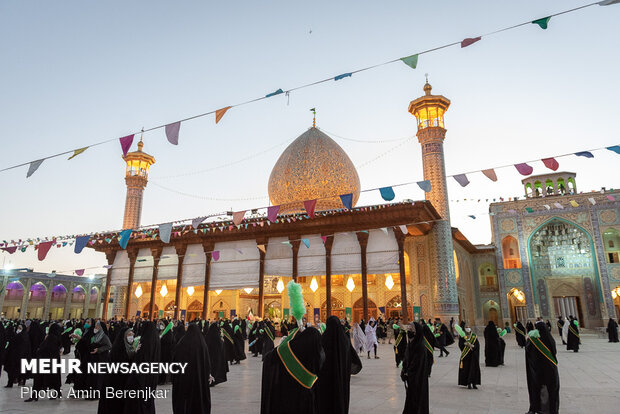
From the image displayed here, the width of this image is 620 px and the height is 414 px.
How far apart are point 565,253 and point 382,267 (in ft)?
51.9

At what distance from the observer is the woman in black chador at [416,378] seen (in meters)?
5.10

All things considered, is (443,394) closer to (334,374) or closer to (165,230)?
(334,374)

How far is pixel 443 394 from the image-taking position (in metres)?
6.89

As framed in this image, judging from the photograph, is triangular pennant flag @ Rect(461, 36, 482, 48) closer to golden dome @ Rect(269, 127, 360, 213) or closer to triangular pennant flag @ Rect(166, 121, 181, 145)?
triangular pennant flag @ Rect(166, 121, 181, 145)

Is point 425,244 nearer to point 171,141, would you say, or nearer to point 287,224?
point 287,224

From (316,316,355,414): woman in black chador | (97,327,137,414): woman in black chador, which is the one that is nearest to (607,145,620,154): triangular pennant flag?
(316,316,355,414): woman in black chador

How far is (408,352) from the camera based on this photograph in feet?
18.3

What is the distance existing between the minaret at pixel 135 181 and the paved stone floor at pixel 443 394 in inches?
810

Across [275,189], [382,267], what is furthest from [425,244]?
[275,189]

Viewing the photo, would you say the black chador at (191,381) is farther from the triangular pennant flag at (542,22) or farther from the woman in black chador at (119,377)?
the triangular pennant flag at (542,22)

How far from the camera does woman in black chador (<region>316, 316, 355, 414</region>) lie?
14.1 feet

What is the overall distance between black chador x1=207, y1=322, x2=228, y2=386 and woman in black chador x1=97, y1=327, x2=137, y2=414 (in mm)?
2961

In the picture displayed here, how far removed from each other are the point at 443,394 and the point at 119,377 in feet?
16.3

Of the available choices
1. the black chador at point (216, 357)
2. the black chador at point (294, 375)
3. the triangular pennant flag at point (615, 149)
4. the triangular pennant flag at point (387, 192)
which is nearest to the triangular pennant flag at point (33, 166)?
the black chador at point (216, 357)
